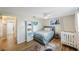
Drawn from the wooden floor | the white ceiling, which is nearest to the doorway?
the wooden floor

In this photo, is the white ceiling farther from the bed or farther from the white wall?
the bed

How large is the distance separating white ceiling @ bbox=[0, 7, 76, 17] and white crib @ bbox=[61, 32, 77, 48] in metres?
0.29

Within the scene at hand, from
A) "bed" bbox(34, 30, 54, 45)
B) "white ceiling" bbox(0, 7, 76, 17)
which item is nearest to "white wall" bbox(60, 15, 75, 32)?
"white ceiling" bbox(0, 7, 76, 17)

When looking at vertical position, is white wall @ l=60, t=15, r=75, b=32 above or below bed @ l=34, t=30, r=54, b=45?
above

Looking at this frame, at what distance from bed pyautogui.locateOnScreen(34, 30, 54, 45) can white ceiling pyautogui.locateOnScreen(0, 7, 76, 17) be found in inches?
11.1

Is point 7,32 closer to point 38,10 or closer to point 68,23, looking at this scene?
point 38,10

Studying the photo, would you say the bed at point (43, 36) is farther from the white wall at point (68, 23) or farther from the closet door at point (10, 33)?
the closet door at point (10, 33)

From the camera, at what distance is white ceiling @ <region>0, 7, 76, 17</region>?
1.06 m

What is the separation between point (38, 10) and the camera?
109 centimetres

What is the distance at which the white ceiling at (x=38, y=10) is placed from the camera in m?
1.06

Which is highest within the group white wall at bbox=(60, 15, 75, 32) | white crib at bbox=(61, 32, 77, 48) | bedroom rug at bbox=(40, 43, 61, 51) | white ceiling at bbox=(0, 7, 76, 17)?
white ceiling at bbox=(0, 7, 76, 17)

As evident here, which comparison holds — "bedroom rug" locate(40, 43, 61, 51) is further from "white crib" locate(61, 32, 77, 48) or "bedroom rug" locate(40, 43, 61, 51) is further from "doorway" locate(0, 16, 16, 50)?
"doorway" locate(0, 16, 16, 50)

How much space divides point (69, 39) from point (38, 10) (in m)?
0.62

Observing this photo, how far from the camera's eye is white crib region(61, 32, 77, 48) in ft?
3.54
